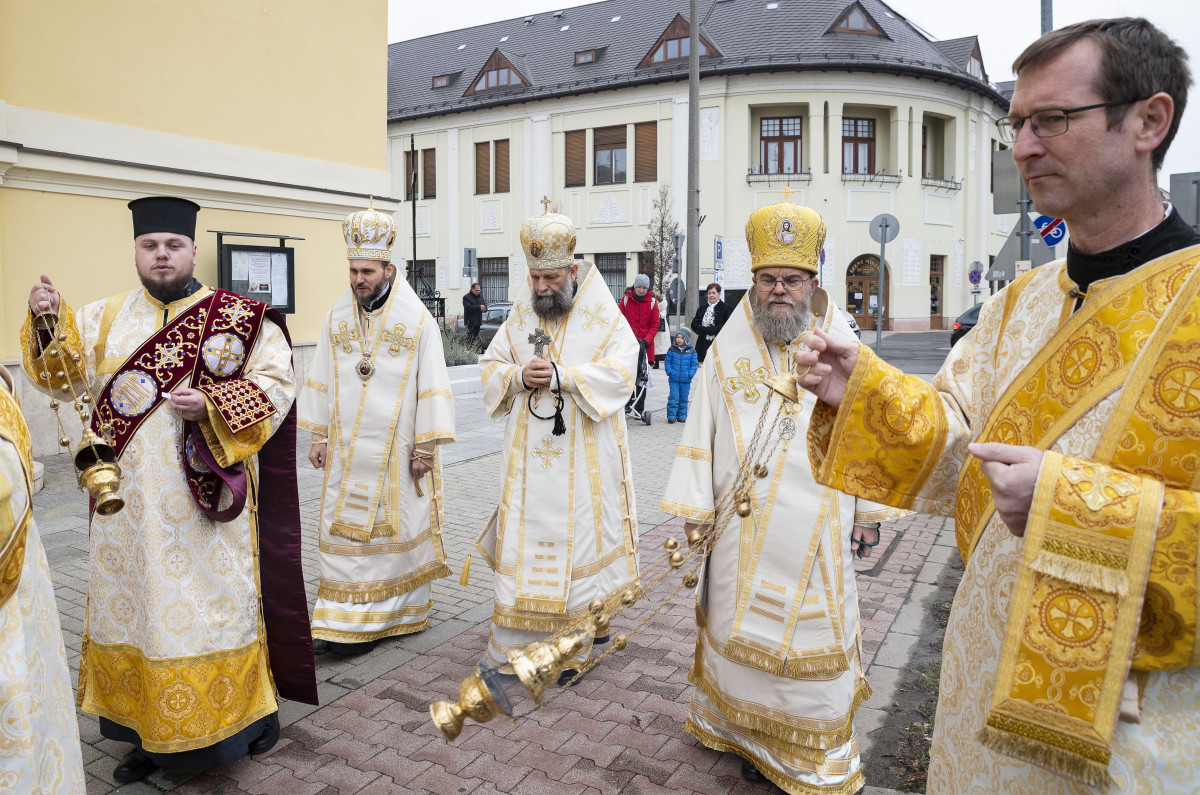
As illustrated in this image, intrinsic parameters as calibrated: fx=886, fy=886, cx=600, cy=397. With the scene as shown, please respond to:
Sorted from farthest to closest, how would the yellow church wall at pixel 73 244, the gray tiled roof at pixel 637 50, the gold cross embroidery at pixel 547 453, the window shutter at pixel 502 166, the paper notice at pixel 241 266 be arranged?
the window shutter at pixel 502 166
the gray tiled roof at pixel 637 50
the paper notice at pixel 241 266
the yellow church wall at pixel 73 244
the gold cross embroidery at pixel 547 453

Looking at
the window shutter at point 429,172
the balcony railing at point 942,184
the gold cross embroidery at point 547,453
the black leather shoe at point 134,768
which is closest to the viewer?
the black leather shoe at point 134,768

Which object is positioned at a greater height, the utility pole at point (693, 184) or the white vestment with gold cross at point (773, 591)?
the utility pole at point (693, 184)

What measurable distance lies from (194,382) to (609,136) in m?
30.6

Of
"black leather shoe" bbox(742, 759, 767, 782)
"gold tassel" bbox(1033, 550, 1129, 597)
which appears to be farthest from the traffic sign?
"gold tassel" bbox(1033, 550, 1129, 597)

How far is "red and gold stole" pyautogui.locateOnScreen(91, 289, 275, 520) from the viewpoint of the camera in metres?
3.36

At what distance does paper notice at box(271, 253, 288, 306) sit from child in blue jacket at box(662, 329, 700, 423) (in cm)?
538

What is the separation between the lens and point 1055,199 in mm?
1688

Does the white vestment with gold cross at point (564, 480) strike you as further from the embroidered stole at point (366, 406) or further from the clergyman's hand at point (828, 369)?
the clergyman's hand at point (828, 369)

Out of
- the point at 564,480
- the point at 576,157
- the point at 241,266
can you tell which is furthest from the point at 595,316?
the point at 576,157

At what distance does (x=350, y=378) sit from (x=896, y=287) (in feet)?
96.8

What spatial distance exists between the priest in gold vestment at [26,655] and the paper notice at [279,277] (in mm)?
9126

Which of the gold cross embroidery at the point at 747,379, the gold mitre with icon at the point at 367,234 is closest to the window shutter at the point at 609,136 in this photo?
the gold mitre with icon at the point at 367,234

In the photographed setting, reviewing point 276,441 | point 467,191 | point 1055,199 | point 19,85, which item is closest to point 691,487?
point 276,441

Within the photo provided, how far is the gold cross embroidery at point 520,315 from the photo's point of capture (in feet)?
15.7
